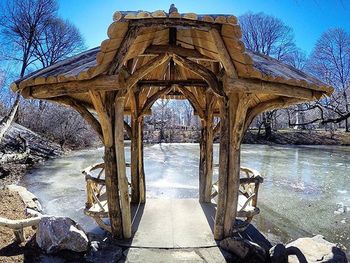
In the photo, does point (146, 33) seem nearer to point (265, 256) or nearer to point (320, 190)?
point (265, 256)

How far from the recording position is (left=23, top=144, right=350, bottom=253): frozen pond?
6.71 m

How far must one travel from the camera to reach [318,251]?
422 cm

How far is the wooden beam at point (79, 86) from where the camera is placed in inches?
151

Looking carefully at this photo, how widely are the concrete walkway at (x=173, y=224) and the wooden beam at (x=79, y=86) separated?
2389 millimetres

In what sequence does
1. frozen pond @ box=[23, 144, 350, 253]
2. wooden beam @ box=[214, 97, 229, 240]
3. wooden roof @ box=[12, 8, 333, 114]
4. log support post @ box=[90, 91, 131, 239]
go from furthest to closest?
frozen pond @ box=[23, 144, 350, 253] → wooden beam @ box=[214, 97, 229, 240] → log support post @ box=[90, 91, 131, 239] → wooden roof @ box=[12, 8, 333, 114]

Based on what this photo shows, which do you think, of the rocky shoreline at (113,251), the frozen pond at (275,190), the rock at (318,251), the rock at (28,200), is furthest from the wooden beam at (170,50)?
the rock at (28,200)

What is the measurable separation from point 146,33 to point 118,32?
0.62 m

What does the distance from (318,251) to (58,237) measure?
3672 millimetres

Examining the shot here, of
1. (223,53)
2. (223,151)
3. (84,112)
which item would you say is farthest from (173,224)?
(223,53)

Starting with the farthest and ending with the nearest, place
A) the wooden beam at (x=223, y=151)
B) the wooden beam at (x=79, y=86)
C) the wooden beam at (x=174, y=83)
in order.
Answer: the wooden beam at (x=174, y=83) < the wooden beam at (x=223, y=151) < the wooden beam at (x=79, y=86)

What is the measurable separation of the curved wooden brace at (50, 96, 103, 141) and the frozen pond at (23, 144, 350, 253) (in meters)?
2.66

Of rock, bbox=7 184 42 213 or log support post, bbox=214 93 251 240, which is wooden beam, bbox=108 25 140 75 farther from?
rock, bbox=7 184 42 213

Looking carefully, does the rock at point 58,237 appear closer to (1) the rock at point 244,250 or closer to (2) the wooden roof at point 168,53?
(2) the wooden roof at point 168,53

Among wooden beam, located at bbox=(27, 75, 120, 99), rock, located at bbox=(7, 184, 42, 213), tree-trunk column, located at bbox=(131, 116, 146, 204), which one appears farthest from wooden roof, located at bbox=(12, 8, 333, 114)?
rock, located at bbox=(7, 184, 42, 213)
